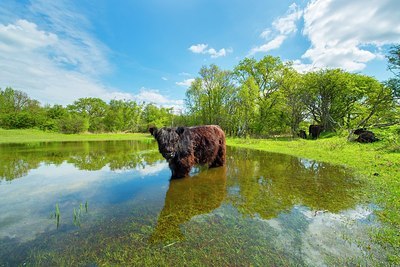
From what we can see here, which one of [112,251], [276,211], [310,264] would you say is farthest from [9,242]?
[276,211]

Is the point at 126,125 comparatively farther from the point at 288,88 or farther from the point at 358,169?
the point at 358,169

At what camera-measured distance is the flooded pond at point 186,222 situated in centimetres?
259

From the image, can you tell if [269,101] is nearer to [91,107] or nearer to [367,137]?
[367,137]

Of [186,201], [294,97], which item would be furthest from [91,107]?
[186,201]

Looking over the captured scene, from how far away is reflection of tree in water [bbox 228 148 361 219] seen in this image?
14.0 ft

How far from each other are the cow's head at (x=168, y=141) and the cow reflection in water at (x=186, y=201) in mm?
1047

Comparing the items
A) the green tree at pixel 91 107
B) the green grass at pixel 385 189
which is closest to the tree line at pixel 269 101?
the green grass at pixel 385 189

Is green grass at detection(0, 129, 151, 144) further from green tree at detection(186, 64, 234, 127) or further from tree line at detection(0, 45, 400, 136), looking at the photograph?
green tree at detection(186, 64, 234, 127)

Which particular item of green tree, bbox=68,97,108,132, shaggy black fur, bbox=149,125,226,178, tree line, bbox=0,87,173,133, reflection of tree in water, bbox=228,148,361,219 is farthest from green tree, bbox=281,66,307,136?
green tree, bbox=68,97,108,132

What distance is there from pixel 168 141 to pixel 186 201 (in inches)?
93.1

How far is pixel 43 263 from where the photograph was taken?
8.09 ft

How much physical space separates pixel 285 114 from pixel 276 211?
28773 mm

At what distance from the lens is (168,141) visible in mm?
6281

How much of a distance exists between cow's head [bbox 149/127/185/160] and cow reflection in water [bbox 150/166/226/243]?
41.2 inches
